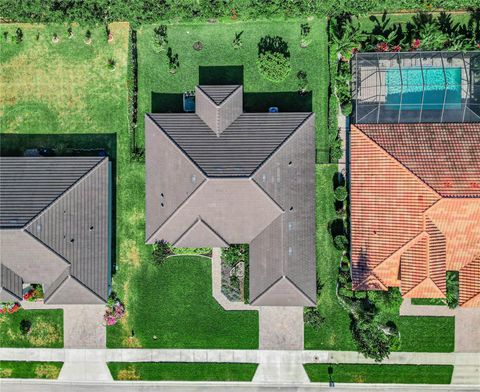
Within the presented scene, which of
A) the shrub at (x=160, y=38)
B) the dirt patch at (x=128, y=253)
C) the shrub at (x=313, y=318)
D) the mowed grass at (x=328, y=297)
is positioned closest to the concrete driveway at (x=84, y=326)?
the dirt patch at (x=128, y=253)

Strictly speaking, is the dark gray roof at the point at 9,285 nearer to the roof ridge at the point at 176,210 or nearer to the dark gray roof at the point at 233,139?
the roof ridge at the point at 176,210

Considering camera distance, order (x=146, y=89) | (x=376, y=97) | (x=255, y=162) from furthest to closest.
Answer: (x=146, y=89), (x=376, y=97), (x=255, y=162)

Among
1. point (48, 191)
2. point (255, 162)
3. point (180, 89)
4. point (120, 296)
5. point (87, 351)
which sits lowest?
point (87, 351)

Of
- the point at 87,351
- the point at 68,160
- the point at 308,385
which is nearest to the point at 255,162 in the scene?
the point at 68,160

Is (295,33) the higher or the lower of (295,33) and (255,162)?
the higher

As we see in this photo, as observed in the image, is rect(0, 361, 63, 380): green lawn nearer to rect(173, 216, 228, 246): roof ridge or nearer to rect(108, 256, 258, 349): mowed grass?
rect(108, 256, 258, 349): mowed grass

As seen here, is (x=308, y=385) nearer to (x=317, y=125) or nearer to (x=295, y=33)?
(x=317, y=125)
